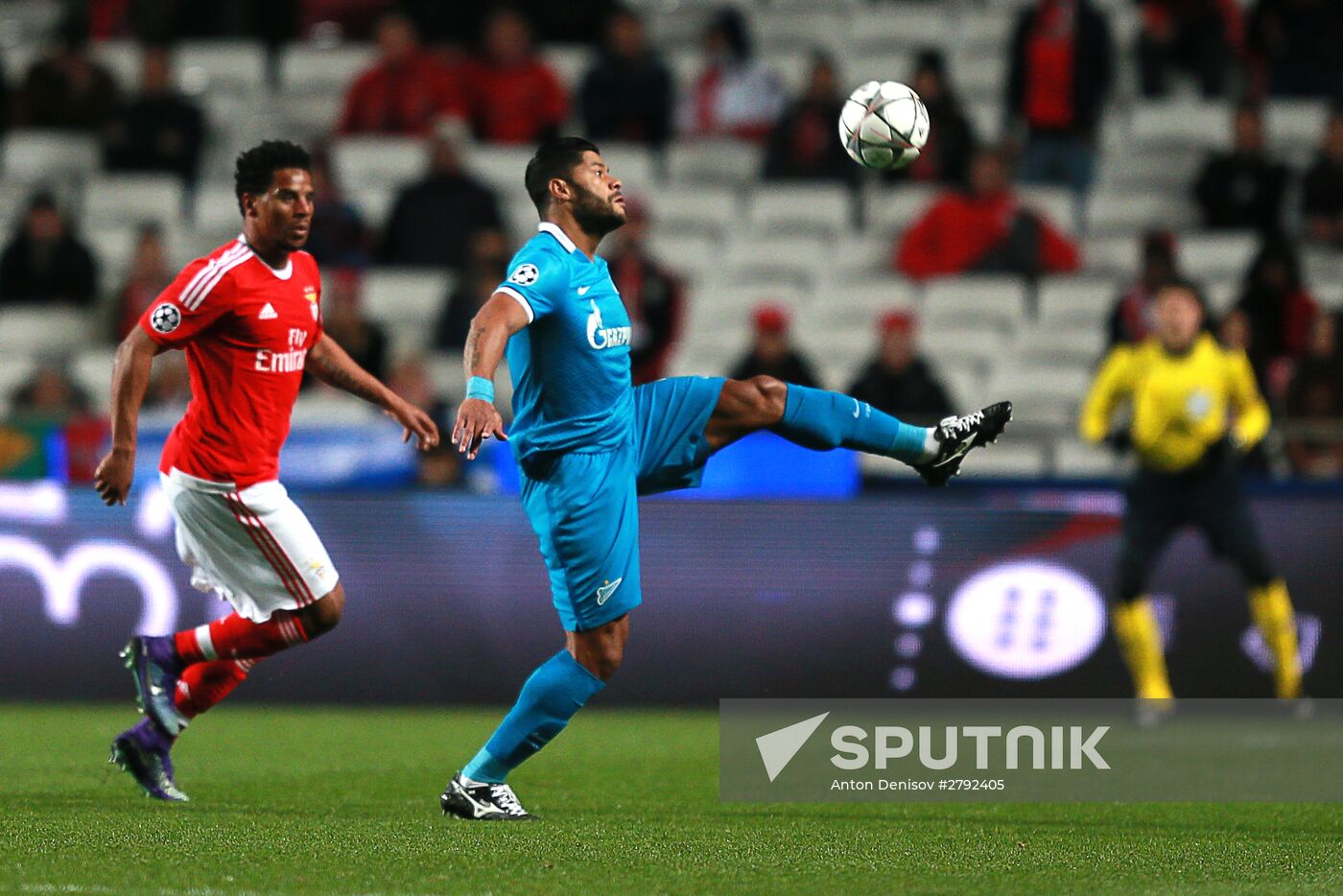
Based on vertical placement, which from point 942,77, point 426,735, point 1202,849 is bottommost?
point 426,735

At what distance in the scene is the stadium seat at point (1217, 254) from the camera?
45.9ft

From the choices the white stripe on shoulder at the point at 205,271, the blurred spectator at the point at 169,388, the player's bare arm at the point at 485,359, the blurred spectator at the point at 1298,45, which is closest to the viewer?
the player's bare arm at the point at 485,359

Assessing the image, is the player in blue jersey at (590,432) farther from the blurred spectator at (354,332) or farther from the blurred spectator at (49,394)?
the blurred spectator at (49,394)

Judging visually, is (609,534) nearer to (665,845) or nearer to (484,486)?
(665,845)

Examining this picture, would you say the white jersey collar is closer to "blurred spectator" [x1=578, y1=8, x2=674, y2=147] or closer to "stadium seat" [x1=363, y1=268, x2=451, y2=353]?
"stadium seat" [x1=363, y1=268, x2=451, y2=353]

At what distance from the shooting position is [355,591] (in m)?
11.1

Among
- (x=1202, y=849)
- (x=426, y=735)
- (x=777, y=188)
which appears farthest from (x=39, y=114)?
(x=1202, y=849)

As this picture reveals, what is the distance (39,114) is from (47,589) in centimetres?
661

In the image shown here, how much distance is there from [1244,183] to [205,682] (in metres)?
9.04

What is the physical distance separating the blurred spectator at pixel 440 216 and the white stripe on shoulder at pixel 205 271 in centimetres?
708

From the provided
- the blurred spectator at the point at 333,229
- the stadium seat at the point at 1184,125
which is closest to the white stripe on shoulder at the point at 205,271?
the blurred spectator at the point at 333,229

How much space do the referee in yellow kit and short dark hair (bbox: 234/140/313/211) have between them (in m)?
5.05

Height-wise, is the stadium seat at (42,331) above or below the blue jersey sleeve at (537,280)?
below

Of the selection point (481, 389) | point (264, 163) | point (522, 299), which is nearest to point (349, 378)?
point (264, 163)
